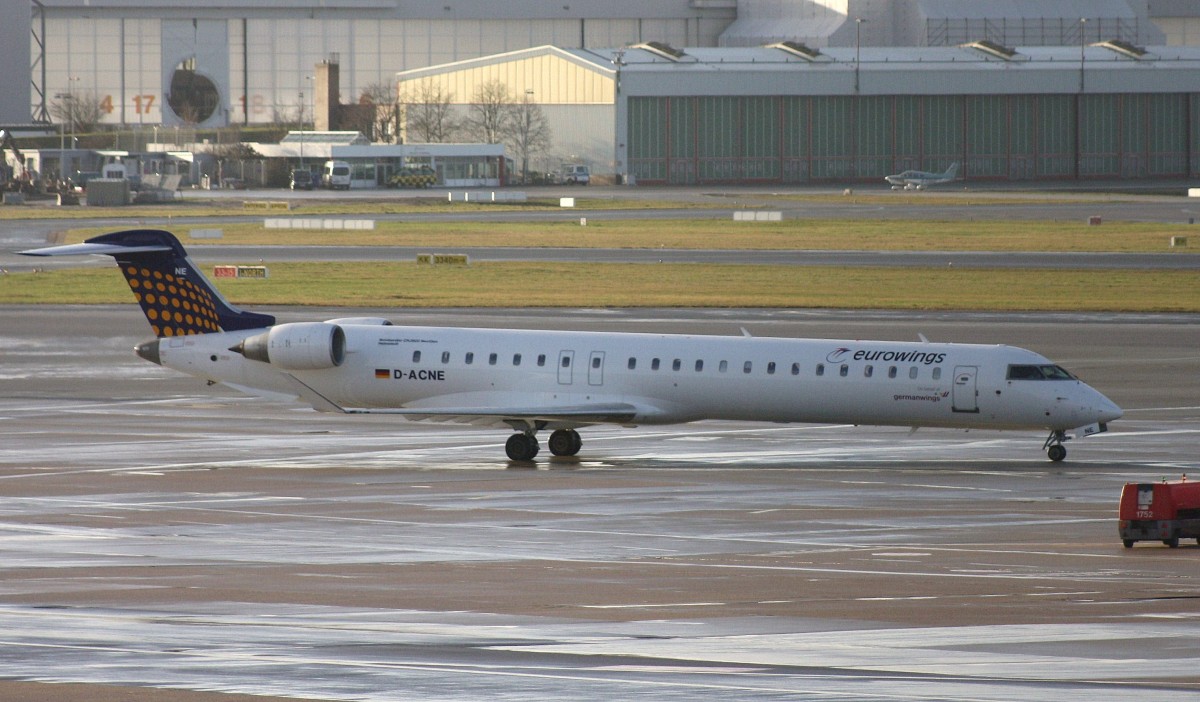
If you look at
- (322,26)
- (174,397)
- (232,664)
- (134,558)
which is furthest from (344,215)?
(232,664)

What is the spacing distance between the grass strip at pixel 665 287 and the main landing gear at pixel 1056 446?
30.4 metres

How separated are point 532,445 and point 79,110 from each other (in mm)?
158244

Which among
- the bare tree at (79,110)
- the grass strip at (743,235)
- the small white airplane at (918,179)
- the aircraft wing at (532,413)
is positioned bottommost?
the aircraft wing at (532,413)

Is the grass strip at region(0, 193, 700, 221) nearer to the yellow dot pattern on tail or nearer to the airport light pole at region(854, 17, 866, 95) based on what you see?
the airport light pole at region(854, 17, 866, 95)

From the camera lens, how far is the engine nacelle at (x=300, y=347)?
36.6 meters

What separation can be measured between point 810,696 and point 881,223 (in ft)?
313

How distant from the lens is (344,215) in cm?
12331

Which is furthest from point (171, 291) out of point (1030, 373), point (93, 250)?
point (1030, 373)

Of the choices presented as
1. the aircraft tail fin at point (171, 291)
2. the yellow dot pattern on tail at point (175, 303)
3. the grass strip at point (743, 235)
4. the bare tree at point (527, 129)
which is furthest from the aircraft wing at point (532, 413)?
the bare tree at point (527, 129)

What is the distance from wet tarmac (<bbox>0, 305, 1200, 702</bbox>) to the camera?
16156 millimetres

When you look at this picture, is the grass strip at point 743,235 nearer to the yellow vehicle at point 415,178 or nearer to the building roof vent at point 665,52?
the yellow vehicle at point 415,178

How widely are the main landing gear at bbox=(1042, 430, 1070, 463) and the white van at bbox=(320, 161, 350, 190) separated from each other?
129672 millimetres

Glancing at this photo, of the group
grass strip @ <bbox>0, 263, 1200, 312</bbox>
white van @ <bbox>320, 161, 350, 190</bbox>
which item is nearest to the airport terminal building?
white van @ <bbox>320, 161, 350, 190</bbox>

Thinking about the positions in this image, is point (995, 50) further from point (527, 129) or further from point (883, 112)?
point (527, 129)
